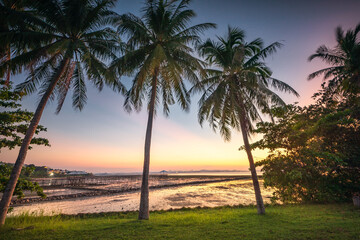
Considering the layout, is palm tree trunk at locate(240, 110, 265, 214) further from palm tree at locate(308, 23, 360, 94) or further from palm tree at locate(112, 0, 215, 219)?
palm tree at locate(308, 23, 360, 94)

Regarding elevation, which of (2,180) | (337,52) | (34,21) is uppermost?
(337,52)

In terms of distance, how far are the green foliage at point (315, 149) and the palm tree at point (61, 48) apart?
11615 millimetres

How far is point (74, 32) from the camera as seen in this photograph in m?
8.96

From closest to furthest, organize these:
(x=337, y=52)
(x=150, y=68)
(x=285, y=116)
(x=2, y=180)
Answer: (x=2, y=180) → (x=150, y=68) → (x=285, y=116) → (x=337, y=52)

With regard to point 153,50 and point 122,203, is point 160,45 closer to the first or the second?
point 153,50

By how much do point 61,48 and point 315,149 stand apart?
48.2 ft

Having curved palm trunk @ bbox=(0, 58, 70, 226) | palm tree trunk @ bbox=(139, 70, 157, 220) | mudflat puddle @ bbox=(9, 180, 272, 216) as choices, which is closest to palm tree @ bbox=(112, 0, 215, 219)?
palm tree trunk @ bbox=(139, 70, 157, 220)

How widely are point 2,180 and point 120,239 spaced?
6.58m

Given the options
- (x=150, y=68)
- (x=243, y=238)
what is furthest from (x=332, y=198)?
(x=150, y=68)

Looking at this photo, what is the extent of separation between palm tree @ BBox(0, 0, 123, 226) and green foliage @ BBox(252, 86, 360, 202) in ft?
38.1

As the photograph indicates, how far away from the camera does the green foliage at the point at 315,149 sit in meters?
10.4

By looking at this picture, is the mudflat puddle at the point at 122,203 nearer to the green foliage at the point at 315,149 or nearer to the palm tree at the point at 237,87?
the green foliage at the point at 315,149

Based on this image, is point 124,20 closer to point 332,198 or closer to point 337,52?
point 332,198

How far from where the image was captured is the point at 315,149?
9914 millimetres
